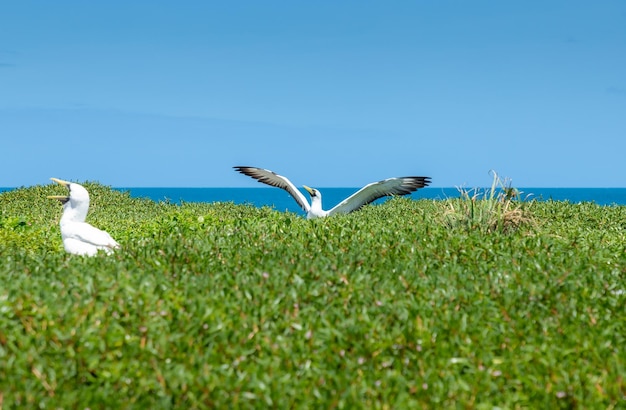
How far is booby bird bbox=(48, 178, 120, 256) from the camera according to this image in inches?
364

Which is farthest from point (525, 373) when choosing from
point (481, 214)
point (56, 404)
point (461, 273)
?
point (481, 214)

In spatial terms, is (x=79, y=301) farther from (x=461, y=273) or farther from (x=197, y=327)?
(x=461, y=273)

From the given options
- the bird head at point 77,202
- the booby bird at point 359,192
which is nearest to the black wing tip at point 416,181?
the booby bird at point 359,192

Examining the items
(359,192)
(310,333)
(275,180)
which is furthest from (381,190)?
(310,333)

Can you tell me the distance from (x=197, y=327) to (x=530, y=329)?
2.43 m

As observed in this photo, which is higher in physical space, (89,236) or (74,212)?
(74,212)

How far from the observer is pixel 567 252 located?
8273 millimetres

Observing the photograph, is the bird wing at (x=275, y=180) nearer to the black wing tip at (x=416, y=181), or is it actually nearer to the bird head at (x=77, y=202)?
the black wing tip at (x=416, y=181)

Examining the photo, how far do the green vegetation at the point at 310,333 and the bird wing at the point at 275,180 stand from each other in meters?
8.86

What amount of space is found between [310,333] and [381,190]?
417 inches

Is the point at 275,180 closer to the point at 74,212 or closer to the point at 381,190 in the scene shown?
the point at 381,190

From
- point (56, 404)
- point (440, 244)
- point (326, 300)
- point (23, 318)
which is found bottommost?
point (56, 404)

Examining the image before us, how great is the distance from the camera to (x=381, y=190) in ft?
50.6

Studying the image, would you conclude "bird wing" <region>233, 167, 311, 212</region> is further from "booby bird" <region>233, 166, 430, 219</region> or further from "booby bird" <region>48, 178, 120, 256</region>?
"booby bird" <region>48, 178, 120, 256</region>
